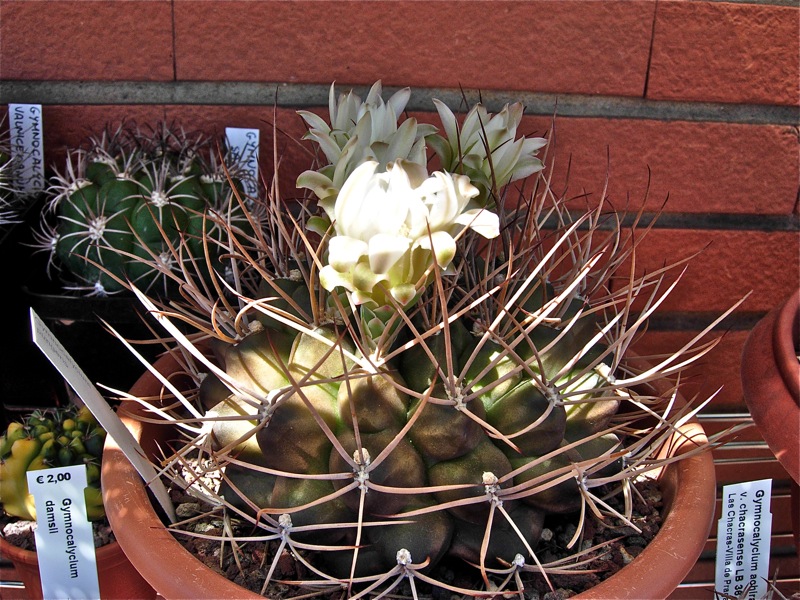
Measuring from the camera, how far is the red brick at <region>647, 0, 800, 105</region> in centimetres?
99

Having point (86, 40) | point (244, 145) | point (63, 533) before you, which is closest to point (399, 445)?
point (63, 533)

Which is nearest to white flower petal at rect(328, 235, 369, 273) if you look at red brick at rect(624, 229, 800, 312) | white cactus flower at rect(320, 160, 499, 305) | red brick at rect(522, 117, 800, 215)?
white cactus flower at rect(320, 160, 499, 305)

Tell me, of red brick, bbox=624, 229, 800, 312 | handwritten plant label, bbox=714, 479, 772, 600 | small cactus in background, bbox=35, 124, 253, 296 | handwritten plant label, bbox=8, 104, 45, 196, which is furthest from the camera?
red brick, bbox=624, 229, 800, 312

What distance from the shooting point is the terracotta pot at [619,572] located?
1.90 feet

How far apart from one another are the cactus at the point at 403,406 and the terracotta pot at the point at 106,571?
0.53ft

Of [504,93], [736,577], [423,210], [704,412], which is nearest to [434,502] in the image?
[423,210]

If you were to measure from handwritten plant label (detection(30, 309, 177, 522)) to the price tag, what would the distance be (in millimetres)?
90

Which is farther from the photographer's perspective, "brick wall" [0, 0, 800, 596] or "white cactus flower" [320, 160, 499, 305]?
"brick wall" [0, 0, 800, 596]

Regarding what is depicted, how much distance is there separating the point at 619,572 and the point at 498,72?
24.7 inches

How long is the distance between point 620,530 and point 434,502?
0.64 ft

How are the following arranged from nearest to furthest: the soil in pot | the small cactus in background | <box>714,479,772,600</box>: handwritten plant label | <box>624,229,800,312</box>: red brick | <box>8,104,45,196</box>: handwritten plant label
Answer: the soil in pot < <box>714,479,772,600</box>: handwritten plant label < the small cactus in background < <box>8,104,45,196</box>: handwritten plant label < <box>624,229,800,312</box>: red brick

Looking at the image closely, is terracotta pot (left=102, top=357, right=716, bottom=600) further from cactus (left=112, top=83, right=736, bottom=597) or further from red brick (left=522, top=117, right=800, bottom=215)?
red brick (left=522, top=117, right=800, bottom=215)

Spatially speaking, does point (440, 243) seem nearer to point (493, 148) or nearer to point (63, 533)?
point (493, 148)

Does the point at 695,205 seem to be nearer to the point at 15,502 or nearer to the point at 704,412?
the point at 704,412
